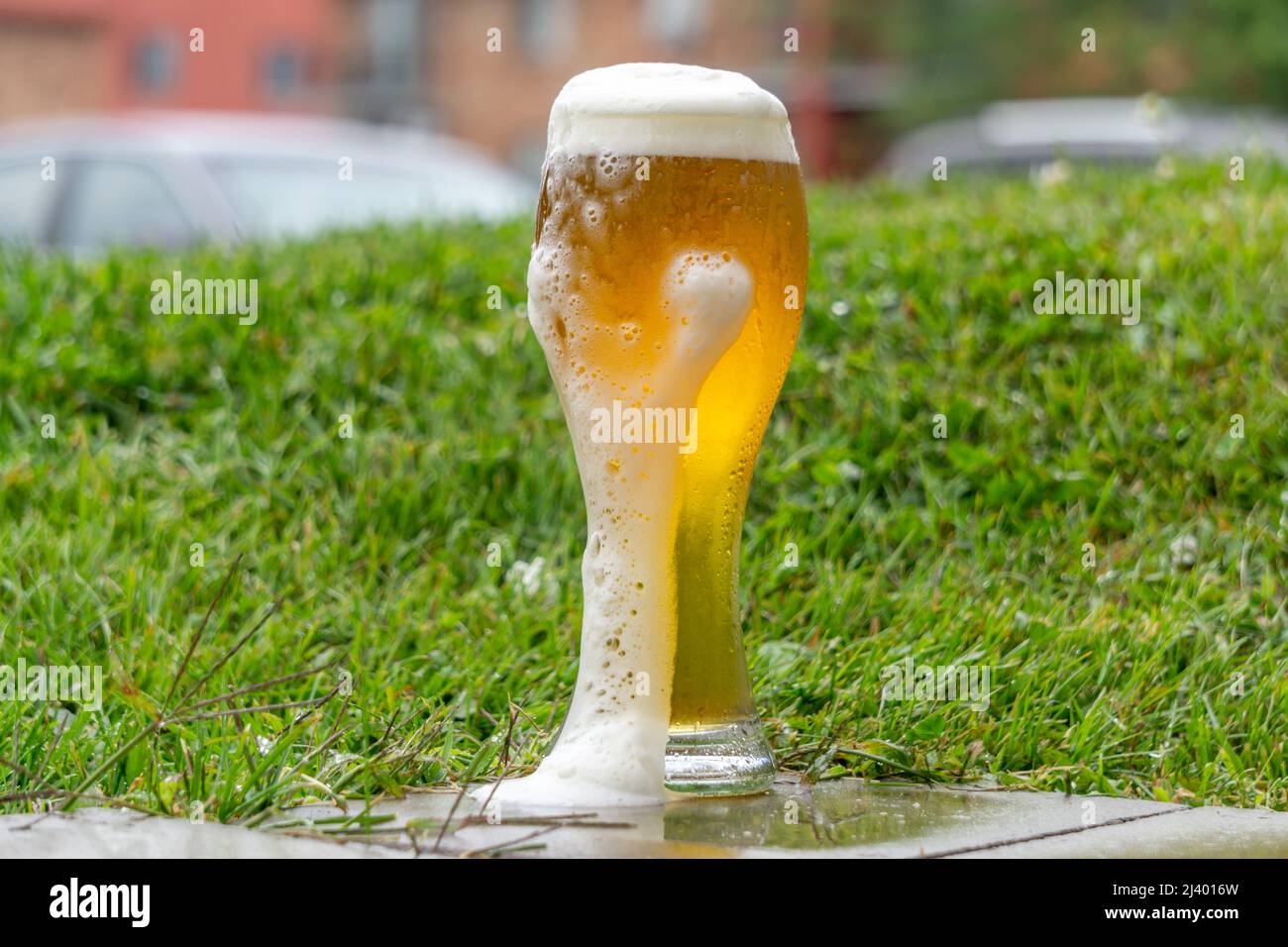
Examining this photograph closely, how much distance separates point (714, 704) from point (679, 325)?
632 mm

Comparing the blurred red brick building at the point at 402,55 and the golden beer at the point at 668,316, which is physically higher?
the blurred red brick building at the point at 402,55

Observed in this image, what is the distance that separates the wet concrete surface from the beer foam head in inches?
40.8

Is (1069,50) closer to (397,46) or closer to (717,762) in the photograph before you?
(397,46)

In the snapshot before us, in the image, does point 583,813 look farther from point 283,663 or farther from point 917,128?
point 917,128

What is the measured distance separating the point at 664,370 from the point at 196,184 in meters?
6.97
